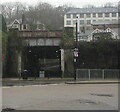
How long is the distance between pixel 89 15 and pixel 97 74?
113558 millimetres

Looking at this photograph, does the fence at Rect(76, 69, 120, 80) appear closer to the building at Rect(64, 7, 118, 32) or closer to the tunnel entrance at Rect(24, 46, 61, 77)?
the tunnel entrance at Rect(24, 46, 61, 77)

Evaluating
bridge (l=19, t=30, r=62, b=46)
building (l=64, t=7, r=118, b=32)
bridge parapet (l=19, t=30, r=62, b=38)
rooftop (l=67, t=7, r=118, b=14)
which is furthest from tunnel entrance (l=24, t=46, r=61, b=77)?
rooftop (l=67, t=7, r=118, b=14)

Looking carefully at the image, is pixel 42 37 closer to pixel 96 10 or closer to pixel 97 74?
pixel 97 74

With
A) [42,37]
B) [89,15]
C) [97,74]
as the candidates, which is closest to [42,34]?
[42,37]

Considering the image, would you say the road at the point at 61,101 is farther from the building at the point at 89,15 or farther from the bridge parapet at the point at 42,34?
the building at the point at 89,15

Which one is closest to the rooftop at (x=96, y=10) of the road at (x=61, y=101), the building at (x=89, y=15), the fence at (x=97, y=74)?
the building at (x=89, y=15)

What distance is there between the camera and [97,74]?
1436 inches

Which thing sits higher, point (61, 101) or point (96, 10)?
point (96, 10)

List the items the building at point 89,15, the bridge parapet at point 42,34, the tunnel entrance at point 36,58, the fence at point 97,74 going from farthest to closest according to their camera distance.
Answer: the building at point 89,15 → the tunnel entrance at point 36,58 → the bridge parapet at point 42,34 → the fence at point 97,74

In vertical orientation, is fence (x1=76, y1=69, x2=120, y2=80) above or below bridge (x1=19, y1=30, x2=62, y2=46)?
below

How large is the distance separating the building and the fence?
351ft

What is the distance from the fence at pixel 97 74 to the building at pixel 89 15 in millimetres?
107096

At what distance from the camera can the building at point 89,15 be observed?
143m

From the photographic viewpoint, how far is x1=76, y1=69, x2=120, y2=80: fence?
117 feet
